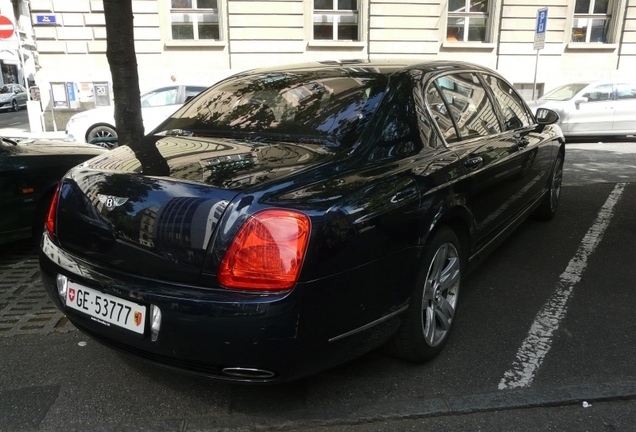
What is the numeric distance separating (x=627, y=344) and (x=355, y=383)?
1.66m

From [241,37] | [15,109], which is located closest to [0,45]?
[15,109]

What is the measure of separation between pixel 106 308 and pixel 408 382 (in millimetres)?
1528

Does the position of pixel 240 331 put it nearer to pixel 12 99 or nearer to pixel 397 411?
pixel 397 411

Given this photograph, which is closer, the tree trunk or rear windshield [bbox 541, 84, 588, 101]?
the tree trunk

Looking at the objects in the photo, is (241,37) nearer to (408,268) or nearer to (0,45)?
(408,268)

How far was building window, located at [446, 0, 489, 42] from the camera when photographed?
1678 cm

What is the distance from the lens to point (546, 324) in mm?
3236

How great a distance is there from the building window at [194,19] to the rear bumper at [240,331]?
590 inches

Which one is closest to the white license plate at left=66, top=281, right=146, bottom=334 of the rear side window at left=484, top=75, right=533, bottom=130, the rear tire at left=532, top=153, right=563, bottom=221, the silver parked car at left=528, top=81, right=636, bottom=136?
the rear side window at left=484, top=75, right=533, bottom=130

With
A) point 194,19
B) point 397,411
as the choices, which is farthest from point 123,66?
point 194,19

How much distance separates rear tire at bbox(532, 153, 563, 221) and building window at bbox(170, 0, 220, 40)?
42.5 ft

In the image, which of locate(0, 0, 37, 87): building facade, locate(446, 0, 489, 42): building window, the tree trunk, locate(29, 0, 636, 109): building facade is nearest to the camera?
the tree trunk

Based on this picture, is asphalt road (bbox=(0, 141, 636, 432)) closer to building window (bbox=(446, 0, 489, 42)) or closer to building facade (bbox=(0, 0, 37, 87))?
building window (bbox=(446, 0, 489, 42))

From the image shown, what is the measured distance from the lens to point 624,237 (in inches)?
191
